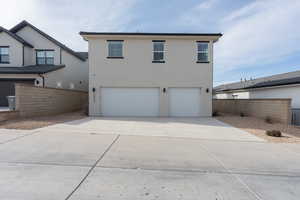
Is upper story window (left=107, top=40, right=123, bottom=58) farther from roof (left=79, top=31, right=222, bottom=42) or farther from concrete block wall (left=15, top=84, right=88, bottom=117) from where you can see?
concrete block wall (left=15, top=84, right=88, bottom=117)

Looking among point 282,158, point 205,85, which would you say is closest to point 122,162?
point 282,158

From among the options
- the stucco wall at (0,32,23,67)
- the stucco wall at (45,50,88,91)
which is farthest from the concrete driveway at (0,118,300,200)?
the stucco wall at (0,32,23,67)

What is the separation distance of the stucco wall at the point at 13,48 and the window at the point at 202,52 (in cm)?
1649

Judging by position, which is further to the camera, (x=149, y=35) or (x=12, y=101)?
(x=149, y=35)

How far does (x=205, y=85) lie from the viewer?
1358cm

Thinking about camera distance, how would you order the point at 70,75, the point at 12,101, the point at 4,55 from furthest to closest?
the point at 70,75
the point at 4,55
the point at 12,101

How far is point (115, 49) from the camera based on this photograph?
13.7 metres

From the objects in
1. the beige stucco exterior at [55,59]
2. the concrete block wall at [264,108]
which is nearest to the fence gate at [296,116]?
the concrete block wall at [264,108]

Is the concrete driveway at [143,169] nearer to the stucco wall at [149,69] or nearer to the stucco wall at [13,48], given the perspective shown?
the stucco wall at [149,69]

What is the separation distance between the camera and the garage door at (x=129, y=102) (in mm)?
13602

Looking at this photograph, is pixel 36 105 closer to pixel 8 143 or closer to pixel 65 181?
pixel 8 143

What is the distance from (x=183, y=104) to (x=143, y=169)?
10.2 m

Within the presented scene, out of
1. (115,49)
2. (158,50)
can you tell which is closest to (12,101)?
(115,49)

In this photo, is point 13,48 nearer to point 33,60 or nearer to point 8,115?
point 33,60
